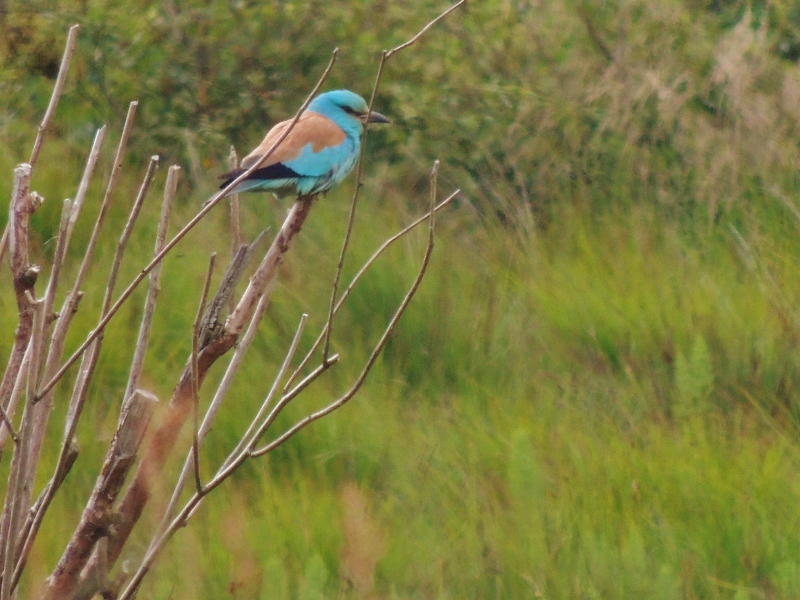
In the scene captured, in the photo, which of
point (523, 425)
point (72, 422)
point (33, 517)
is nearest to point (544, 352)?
point (523, 425)

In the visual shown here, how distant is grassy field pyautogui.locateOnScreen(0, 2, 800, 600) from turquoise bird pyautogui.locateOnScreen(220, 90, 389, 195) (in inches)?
18.6

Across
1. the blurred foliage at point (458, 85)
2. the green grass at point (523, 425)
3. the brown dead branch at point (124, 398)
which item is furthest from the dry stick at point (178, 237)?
the blurred foliage at point (458, 85)

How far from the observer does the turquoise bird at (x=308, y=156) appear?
2867 millimetres

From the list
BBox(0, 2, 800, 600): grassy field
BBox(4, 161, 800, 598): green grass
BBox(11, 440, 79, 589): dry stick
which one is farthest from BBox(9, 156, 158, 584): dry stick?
BBox(0, 2, 800, 600): grassy field

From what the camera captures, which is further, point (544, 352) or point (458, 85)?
point (458, 85)

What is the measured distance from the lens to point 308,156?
2.92 m

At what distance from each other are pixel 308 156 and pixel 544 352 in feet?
3.05

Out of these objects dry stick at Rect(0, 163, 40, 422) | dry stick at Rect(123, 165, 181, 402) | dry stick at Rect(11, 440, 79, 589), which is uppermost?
dry stick at Rect(0, 163, 40, 422)

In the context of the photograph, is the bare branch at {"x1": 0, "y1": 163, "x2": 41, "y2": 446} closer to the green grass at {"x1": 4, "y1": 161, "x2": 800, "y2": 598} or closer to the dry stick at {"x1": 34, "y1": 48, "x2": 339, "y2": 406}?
the dry stick at {"x1": 34, "y1": 48, "x2": 339, "y2": 406}

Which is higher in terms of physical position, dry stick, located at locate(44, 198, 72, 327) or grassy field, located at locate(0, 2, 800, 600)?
dry stick, located at locate(44, 198, 72, 327)

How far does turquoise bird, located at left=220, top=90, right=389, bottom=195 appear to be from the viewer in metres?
2.87

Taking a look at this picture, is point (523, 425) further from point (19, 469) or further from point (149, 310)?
point (19, 469)

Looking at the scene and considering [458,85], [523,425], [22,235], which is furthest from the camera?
[458,85]

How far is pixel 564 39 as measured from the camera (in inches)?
207
